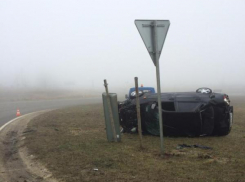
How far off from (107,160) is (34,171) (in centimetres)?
141

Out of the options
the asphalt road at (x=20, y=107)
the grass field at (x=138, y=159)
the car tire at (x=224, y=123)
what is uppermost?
the car tire at (x=224, y=123)

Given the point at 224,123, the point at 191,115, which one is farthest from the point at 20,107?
the point at 224,123

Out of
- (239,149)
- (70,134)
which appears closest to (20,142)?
(70,134)

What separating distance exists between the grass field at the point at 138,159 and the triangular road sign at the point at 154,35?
212 cm

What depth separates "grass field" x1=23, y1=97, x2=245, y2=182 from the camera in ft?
15.9

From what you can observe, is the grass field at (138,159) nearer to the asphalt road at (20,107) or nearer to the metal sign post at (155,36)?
the metal sign post at (155,36)

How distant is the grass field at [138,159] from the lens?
15.9 feet

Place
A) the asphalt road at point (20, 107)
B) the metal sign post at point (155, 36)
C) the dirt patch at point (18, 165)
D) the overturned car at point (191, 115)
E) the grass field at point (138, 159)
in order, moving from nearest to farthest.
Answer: the grass field at point (138, 159) < the dirt patch at point (18, 165) < the metal sign post at point (155, 36) < the overturned car at point (191, 115) < the asphalt road at point (20, 107)

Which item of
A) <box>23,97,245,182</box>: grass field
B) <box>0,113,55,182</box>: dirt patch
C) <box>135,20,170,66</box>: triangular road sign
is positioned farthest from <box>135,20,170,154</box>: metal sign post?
<box>0,113,55,182</box>: dirt patch

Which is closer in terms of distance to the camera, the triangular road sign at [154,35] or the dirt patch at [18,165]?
the dirt patch at [18,165]

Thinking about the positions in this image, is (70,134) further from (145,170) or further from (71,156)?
(145,170)

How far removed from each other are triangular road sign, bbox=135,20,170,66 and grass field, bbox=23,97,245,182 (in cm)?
212

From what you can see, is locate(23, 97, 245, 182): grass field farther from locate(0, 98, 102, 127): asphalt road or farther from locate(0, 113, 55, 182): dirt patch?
locate(0, 98, 102, 127): asphalt road

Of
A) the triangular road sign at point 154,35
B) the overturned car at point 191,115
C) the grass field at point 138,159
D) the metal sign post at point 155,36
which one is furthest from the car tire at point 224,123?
the triangular road sign at point 154,35
